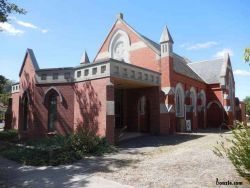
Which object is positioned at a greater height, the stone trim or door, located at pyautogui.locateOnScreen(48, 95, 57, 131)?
the stone trim

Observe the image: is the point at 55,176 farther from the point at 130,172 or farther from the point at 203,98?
the point at 203,98

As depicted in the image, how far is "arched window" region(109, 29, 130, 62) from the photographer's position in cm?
2611

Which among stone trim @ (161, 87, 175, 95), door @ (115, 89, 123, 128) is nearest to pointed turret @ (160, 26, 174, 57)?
stone trim @ (161, 87, 175, 95)

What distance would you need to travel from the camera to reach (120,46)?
88.4 ft

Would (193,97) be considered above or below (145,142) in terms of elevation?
above

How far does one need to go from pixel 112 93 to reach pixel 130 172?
6.60 meters

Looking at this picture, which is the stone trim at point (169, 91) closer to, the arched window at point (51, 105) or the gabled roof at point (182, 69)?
the gabled roof at point (182, 69)

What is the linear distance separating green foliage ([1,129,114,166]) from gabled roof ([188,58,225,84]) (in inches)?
920

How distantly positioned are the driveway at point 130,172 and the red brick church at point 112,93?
4.25m

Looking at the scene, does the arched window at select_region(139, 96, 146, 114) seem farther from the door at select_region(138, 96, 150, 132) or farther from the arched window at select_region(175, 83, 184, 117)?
the arched window at select_region(175, 83, 184, 117)

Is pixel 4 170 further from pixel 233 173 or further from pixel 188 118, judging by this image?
pixel 188 118

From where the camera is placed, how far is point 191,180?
25.4ft

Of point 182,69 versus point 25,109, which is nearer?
point 25,109

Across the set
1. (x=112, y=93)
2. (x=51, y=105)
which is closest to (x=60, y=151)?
(x=112, y=93)
